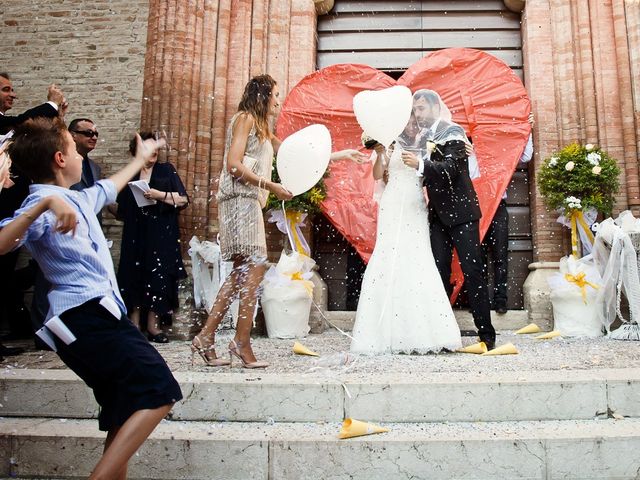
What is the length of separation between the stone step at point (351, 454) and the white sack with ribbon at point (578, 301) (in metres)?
2.84

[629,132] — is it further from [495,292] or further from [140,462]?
[140,462]

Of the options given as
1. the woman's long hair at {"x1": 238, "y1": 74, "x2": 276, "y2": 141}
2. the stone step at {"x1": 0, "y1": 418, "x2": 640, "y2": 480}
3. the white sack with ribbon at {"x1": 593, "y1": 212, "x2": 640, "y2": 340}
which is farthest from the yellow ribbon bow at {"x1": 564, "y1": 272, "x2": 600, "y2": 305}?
the woman's long hair at {"x1": 238, "y1": 74, "x2": 276, "y2": 141}

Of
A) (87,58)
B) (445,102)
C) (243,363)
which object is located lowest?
(243,363)

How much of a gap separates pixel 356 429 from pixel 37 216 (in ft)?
5.44

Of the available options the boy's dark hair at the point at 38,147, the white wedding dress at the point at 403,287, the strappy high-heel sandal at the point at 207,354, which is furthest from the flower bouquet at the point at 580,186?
the boy's dark hair at the point at 38,147

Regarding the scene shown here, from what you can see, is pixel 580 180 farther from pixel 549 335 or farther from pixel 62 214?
pixel 62 214

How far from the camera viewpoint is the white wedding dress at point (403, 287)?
442 cm

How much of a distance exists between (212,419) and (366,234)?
3.42 metres

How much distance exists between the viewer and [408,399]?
297 centimetres

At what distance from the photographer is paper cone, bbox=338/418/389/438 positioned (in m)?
2.65

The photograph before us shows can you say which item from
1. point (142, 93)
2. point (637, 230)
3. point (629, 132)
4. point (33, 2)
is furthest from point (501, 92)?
point (33, 2)

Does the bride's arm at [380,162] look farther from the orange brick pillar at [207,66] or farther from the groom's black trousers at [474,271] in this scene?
the orange brick pillar at [207,66]

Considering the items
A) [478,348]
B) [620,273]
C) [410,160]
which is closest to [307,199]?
[410,160]

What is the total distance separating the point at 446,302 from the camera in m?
4.49
